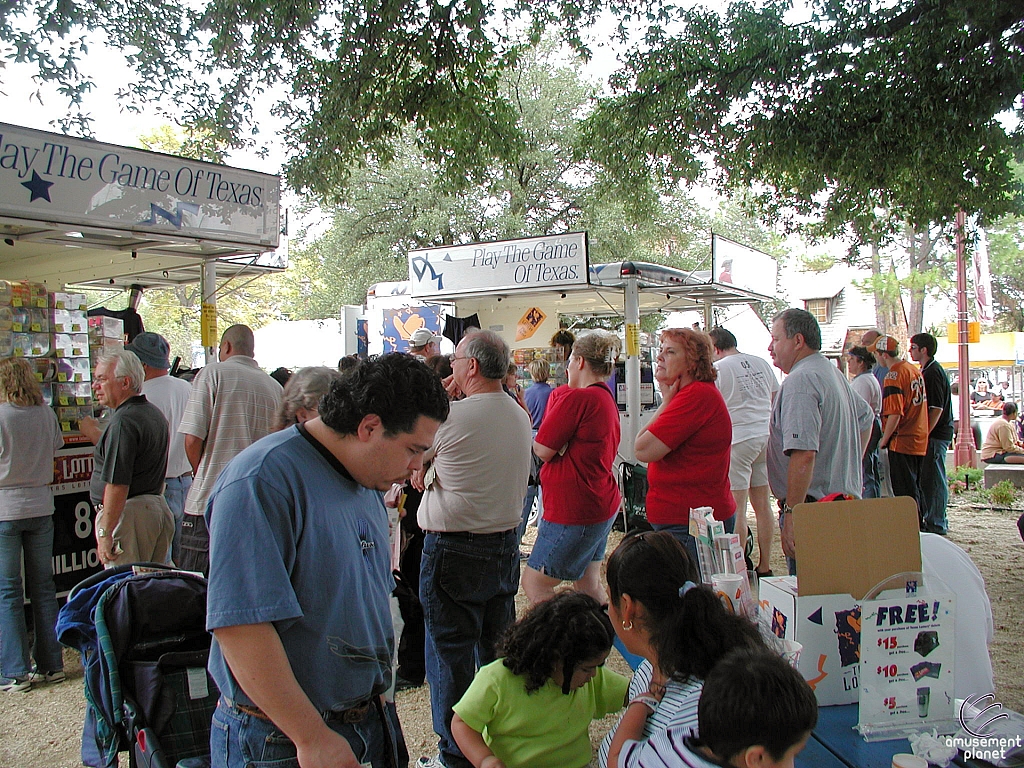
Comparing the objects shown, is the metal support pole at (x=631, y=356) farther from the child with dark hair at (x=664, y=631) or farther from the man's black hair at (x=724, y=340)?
the child with dark hair at (x=664, y=631)

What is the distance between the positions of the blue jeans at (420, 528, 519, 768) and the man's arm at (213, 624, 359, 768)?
61.2 inches

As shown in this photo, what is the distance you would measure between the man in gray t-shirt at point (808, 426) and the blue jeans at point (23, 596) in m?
3.94

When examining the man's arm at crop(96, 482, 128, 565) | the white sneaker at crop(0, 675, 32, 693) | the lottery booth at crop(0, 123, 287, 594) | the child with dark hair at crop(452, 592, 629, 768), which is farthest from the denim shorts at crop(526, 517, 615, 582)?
the lottery booth at crop(0, 123, 287, 594)

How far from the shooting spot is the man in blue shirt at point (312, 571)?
1407 mm

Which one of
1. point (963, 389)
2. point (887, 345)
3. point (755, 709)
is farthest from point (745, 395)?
point (963, 389)

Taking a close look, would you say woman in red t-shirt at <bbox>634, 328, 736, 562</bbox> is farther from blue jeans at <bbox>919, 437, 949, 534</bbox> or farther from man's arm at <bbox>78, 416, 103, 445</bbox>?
blue jeans at <bbox>919, 437, 949, 534</bbox>

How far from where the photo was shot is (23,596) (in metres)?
4.16

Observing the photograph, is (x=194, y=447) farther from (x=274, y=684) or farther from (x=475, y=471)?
(x=274, y=684)

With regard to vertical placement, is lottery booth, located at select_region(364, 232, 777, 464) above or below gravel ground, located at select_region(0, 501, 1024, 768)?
above

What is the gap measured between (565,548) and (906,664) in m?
2.06

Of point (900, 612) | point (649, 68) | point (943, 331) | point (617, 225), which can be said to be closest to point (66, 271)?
point (649, 68)

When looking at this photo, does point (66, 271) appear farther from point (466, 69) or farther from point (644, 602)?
point (644, 602)

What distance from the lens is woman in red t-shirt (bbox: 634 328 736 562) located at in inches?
136

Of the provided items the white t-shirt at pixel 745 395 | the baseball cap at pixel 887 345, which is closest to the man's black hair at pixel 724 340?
the white t-shirt at pixel 745 395
